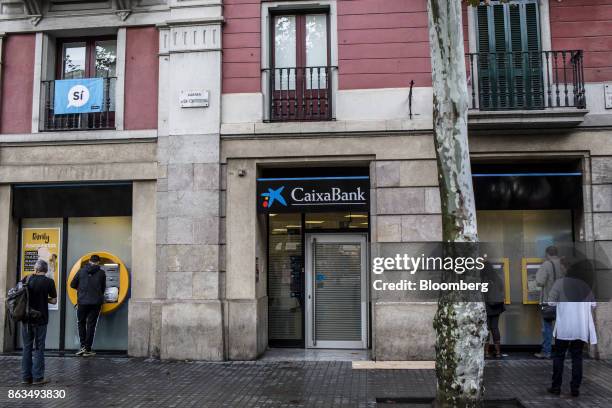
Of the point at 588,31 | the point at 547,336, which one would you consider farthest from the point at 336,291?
the point at 588,31

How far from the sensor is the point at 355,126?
10.8 m

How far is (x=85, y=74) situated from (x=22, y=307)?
5.73m

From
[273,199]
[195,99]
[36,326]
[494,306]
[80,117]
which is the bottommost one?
[36,326]

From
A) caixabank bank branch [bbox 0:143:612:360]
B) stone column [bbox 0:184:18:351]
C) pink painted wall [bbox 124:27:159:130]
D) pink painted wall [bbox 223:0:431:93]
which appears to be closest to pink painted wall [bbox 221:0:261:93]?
pink painted wall [bbox 223:0:431:93]

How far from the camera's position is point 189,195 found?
36.1 feet

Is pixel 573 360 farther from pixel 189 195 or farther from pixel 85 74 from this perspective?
pixel 85 74

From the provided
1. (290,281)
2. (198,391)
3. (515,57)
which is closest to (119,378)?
(198,391)

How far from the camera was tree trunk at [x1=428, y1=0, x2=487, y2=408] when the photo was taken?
21.7 feet

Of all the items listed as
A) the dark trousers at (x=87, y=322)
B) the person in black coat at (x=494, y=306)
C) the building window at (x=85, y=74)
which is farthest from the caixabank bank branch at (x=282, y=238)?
the building window at (x=85, y=74)

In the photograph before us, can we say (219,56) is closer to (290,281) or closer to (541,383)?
(290,281)

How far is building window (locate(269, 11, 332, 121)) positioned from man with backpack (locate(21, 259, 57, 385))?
5.21 metres

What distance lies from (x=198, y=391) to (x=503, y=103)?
773 centimetres

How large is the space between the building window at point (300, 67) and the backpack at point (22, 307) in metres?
5.48

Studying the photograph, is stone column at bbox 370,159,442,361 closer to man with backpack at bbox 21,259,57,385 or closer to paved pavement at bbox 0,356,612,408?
paved pavement at bbox 0,356,612,408
